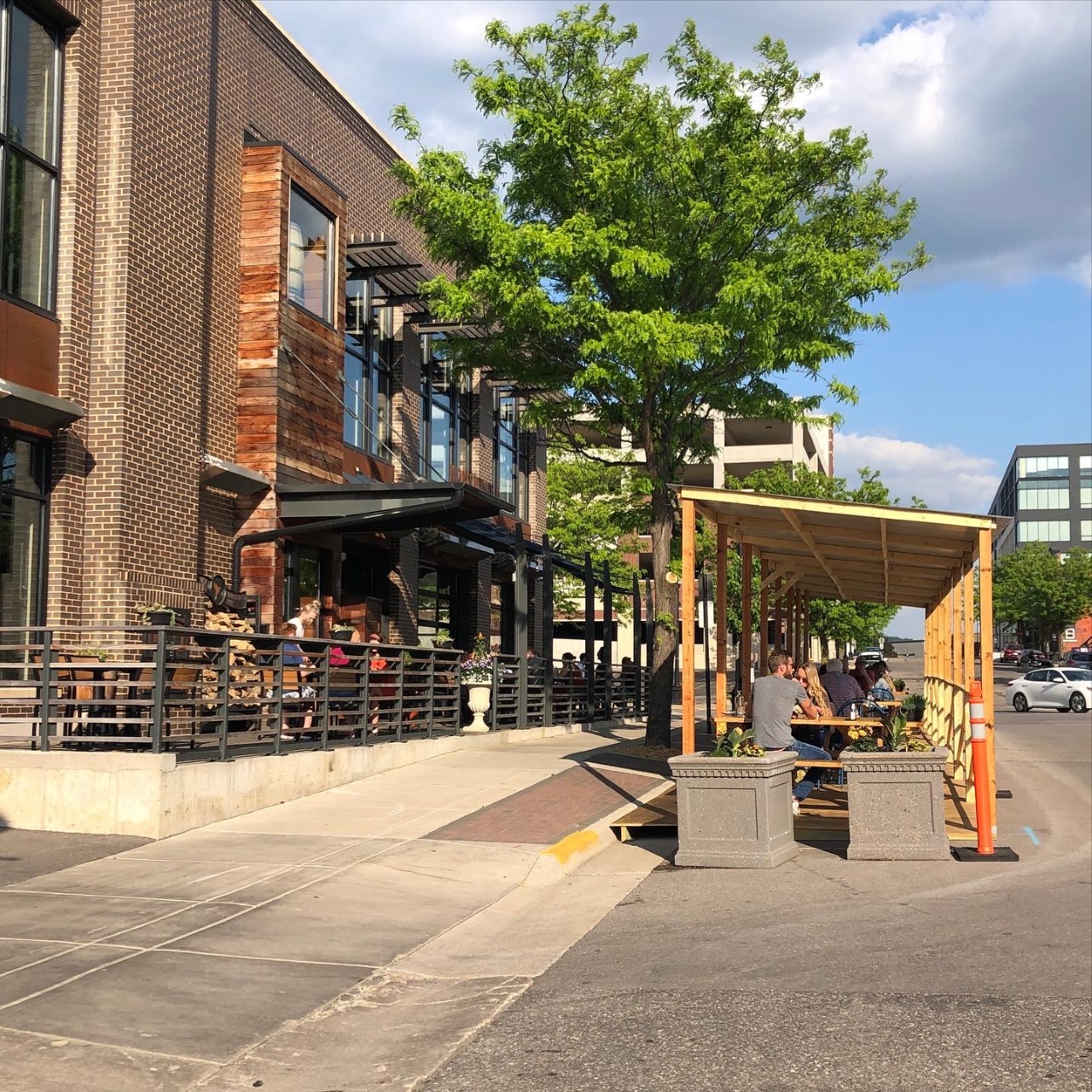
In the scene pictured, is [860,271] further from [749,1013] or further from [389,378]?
[749,1013]

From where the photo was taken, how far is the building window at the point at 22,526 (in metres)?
13.7

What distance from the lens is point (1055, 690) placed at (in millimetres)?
43000

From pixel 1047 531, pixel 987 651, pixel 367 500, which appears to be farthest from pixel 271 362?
pixel 1047 531

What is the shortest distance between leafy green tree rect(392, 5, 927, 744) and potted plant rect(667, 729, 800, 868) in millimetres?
7708

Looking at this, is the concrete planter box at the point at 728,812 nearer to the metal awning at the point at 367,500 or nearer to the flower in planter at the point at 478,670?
the metal awning at the point at 367,500

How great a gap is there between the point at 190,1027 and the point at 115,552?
948cm

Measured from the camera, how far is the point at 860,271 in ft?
59.4

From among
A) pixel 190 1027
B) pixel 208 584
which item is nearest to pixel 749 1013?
pixel 190 1027

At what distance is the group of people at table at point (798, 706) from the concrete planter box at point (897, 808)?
3.91 ft

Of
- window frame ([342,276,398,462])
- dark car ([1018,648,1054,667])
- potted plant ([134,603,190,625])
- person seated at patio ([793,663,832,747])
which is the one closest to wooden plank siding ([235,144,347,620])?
potted plant ([134,603,190,625])

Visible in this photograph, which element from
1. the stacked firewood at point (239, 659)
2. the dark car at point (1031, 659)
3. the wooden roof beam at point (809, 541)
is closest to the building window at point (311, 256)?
the stacked firewood at point (239, 659)

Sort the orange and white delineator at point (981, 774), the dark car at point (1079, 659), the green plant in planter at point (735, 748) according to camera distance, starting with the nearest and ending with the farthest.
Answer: the orange and white delineator at point (981, 774), the green plant in planter at point (735, 748), the dark car at point (1079, 659)

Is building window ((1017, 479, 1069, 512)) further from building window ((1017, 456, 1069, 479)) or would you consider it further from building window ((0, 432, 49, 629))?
building window ((0, 432, 49, 629))

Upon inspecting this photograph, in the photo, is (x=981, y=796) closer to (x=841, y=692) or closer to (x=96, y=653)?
(x=841, y=692)
